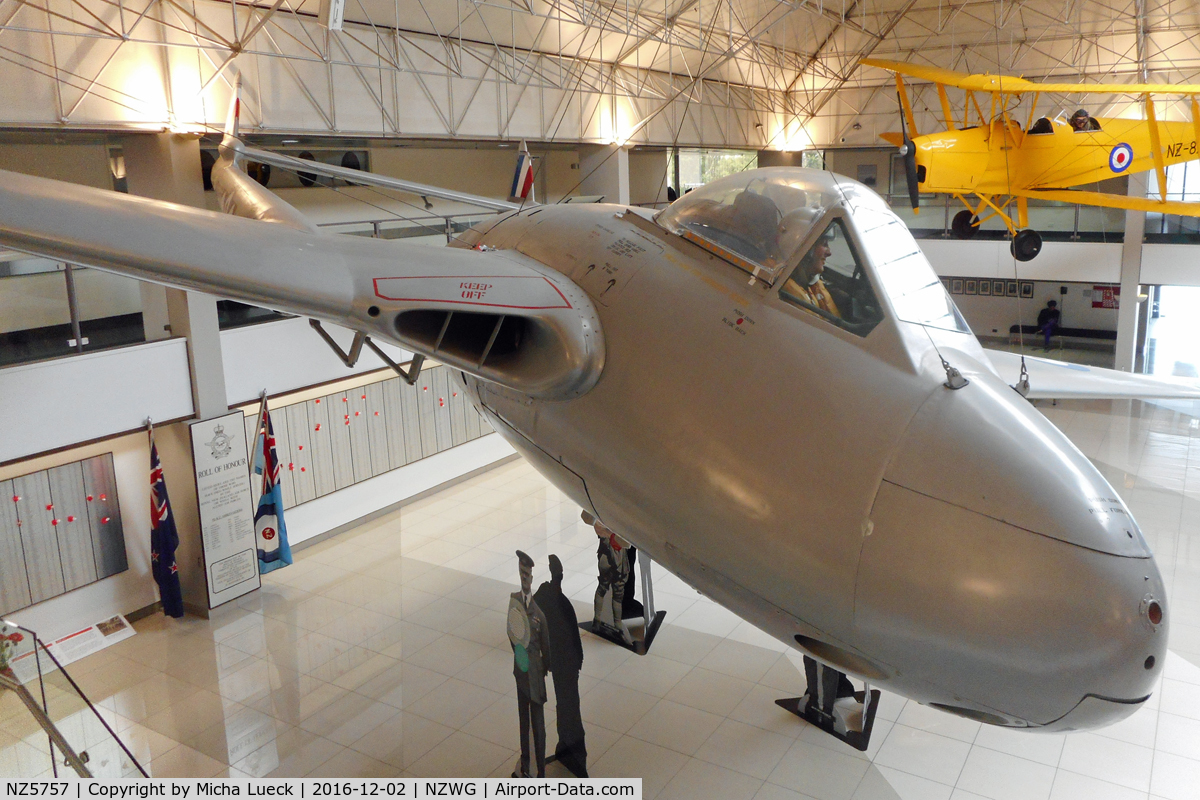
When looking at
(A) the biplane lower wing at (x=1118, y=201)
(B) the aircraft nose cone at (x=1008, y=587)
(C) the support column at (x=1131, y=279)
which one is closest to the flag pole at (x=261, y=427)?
(B) the aircraft nose cone at (x=1008, y=587)

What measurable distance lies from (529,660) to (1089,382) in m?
6.74

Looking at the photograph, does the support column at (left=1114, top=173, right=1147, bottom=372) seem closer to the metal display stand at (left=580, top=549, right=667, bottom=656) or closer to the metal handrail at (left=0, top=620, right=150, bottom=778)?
the metal display stand at (left=580, top=549, right=667, bottom=656)

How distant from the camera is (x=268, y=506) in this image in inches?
484

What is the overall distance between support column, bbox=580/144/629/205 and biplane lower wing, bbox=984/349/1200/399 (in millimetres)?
11385

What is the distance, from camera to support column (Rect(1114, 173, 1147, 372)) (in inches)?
850

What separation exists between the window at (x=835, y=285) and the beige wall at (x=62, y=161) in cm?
1357

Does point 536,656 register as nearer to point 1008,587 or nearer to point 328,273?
point 328,273

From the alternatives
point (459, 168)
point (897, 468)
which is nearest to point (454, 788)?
point (897, 468)

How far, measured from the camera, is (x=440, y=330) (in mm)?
4945

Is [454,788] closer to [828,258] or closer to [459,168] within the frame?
[828,258]

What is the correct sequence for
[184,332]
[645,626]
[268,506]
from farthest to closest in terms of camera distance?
1. [268,506]
2. [184,332]
3. [645,626]

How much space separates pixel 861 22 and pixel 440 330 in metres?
22.9

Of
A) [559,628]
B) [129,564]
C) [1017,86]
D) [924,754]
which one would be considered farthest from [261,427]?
[1017,86]

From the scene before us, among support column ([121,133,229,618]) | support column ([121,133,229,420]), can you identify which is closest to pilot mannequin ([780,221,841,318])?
support column ([121,133,229,618])
